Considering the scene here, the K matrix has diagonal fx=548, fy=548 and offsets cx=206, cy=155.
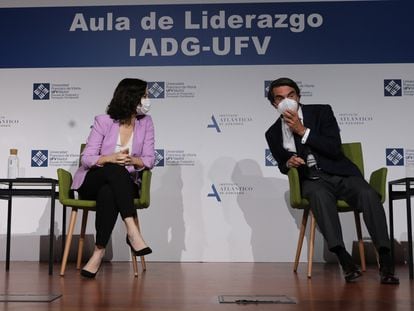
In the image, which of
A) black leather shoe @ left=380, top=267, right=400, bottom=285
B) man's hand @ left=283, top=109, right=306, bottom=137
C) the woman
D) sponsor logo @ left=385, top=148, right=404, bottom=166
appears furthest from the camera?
sponsor logo @ left=385, top=148, right=404, bottom=166

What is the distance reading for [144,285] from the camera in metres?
2.47

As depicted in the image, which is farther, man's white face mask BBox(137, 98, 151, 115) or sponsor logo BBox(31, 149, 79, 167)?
sponsor logo BBox(31, 149, 79, 167)

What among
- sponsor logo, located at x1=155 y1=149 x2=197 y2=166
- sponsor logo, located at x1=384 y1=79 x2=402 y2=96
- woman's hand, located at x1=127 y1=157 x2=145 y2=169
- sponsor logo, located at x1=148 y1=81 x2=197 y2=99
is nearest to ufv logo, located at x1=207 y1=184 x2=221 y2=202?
sponsor logo, located at x1=155 y1=149 x2=197 y2=166

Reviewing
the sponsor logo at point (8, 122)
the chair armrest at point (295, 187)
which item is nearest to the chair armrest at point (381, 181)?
the chair armrest at point (295, 187)

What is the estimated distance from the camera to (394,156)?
163 inches

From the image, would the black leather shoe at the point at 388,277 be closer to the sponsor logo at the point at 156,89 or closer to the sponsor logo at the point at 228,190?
the sponsor logo at the point at 228,190

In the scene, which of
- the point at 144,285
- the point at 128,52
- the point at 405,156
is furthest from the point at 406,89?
the point at 144,285

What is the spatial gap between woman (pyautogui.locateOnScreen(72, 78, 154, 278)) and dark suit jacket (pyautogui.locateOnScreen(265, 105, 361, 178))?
760 millimetres

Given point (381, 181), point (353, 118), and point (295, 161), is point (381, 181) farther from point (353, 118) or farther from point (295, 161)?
point (353, 118)

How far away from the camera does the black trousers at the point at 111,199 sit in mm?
2848

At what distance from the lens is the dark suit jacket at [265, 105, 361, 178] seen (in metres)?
3.02

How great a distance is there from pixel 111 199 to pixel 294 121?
1.08 metres

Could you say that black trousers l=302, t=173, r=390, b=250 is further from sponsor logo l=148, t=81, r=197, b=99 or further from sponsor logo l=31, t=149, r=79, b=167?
sponsor logo l=31, t=149, r=79, b=167

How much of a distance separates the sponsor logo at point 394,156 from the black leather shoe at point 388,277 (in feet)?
5.57
